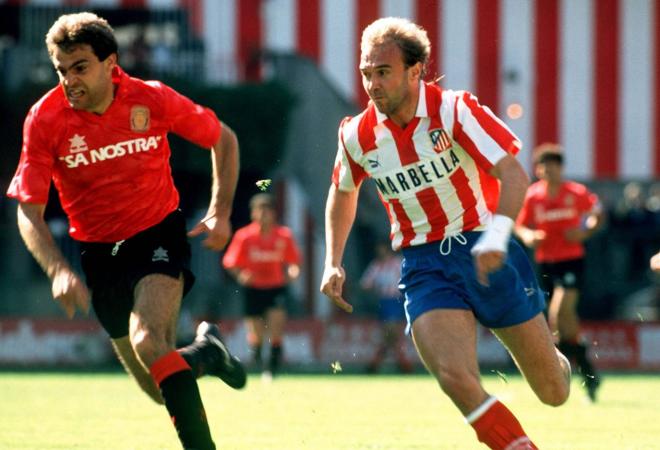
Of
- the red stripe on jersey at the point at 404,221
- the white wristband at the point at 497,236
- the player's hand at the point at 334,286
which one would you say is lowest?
the player's hand at the point at 334,286

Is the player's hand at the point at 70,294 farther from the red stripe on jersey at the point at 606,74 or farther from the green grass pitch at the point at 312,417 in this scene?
the red stripe on jersey at the point at 606,74

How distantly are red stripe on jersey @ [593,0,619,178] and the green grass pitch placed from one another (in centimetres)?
803

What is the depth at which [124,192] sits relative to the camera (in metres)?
7.37

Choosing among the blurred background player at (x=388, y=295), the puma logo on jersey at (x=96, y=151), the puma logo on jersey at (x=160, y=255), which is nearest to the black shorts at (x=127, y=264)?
the puma logo on jersey at (x=160, y=255)

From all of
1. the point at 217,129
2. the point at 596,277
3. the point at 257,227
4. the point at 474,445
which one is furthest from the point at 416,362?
the point at 217,129

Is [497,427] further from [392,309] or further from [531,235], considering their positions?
[392,309]

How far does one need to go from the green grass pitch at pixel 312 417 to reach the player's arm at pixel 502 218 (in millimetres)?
2144

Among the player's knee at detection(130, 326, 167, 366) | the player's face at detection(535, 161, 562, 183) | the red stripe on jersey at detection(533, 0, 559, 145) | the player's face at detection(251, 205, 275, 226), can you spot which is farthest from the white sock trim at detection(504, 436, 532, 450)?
the red stripe on jersey at detection(533, 0, 559, 145)

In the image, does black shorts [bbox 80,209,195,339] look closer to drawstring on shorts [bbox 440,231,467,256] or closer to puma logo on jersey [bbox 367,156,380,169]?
puma logo on jersey [bbox 367,156,380,169]

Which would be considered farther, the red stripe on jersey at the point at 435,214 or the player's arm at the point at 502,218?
the red stripe on jersey at the point at 435,214

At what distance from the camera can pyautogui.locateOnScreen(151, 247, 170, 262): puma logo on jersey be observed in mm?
7273

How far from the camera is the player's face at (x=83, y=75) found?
6.98m

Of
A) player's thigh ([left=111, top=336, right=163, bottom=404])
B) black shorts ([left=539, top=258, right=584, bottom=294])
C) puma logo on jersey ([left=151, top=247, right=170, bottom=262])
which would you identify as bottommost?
black shorts ([left=539, top=258, right=584, bottom=294])

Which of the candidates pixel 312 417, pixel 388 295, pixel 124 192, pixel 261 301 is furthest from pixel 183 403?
pixel 388 295
